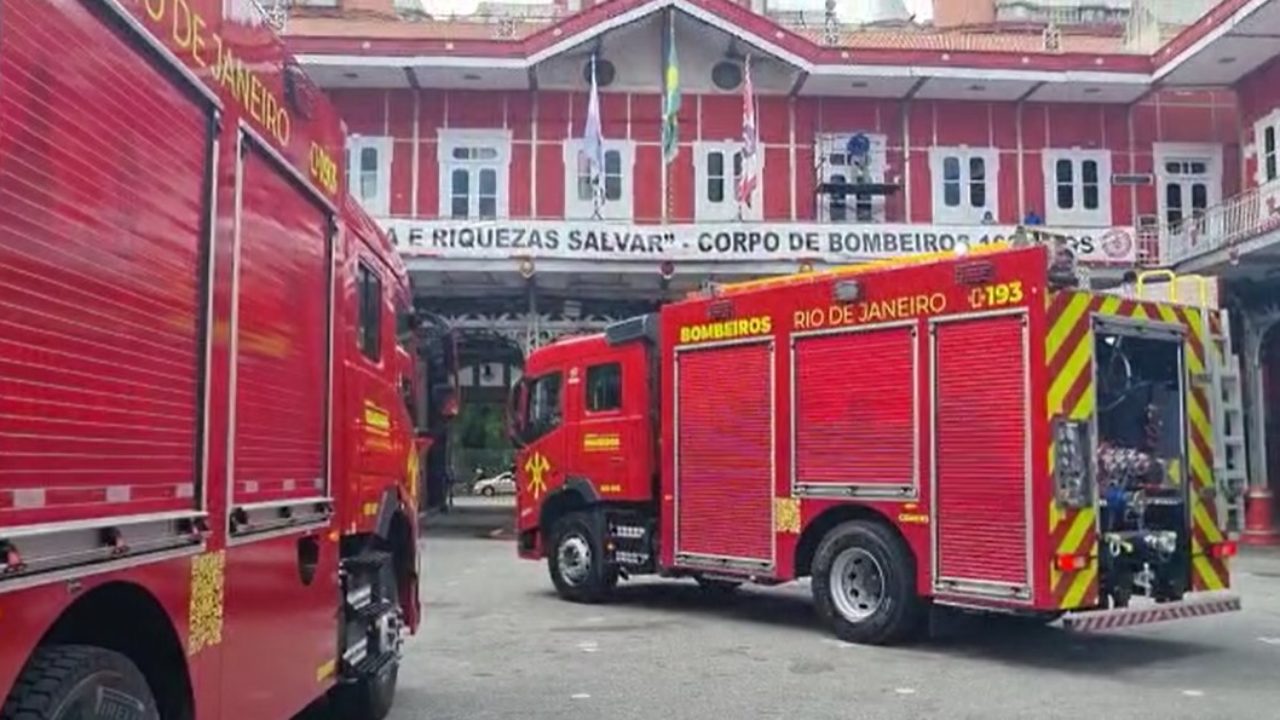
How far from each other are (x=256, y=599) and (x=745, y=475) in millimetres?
7339

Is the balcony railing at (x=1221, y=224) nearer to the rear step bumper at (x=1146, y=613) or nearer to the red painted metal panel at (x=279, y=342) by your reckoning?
the rear step bumper at (x=1146, y=613)

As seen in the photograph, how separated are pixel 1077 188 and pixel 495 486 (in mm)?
28632

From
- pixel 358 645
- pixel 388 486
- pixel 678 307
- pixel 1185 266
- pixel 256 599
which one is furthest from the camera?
pixel 1185 266

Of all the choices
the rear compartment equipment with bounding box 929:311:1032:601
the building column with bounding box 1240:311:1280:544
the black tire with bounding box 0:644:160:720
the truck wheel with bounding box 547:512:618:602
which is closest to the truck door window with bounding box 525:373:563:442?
the truck wheel with bounding box 547:512:618:602

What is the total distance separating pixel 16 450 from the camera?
2762 mm

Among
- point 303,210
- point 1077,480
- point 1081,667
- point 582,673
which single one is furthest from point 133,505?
point 1081,667

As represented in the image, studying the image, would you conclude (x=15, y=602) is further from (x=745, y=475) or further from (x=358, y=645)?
(x=745, y=475)

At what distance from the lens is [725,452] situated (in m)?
11.6

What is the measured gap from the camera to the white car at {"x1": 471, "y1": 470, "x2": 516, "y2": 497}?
49.9 meters

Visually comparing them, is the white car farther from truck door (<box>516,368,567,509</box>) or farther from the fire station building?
truck door (<box>516,368,567,509</box>)

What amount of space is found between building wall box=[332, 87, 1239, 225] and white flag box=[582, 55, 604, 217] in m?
0.70

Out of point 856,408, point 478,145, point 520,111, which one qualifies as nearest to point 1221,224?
point 520,111

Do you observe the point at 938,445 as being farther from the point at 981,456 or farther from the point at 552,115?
the point at 552,115

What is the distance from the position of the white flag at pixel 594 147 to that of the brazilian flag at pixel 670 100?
140 centimetres
